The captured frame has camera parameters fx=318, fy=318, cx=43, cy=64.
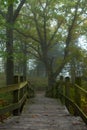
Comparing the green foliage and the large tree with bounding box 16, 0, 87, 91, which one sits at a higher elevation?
the large tree with bounding box 16, 0, 87, 91

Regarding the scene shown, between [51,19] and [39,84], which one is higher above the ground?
[51,19]

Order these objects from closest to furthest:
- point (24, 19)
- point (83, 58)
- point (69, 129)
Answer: point (69, 129) < point (24, 19) < point (83, 58)

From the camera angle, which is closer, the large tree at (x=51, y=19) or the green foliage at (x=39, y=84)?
the large tree at (x=51, y=19)

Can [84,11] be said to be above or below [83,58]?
above

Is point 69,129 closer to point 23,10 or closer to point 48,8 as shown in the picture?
point 48,8

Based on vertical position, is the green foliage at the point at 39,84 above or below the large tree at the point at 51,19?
below

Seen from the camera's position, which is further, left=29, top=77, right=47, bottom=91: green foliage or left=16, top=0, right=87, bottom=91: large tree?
left=29, top=77, right=47, bottom=91: green foliage

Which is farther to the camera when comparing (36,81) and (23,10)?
(36,81)

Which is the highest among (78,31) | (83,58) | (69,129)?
(78,31)

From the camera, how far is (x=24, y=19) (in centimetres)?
3481

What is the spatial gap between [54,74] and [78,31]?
594 centimetres

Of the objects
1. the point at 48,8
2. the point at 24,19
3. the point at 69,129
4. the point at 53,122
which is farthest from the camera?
the point at 24,19

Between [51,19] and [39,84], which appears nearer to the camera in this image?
[51,19]

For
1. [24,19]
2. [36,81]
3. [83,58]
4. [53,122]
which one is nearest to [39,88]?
[36,81]
